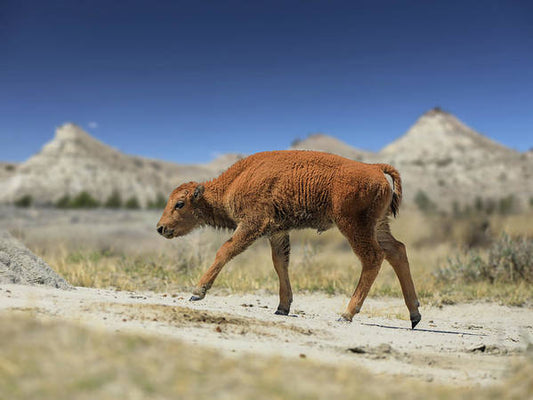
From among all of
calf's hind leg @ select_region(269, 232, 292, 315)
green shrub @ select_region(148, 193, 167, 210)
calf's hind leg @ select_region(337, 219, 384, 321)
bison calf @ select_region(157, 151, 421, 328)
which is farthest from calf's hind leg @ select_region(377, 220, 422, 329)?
green shrub @ select_region(148, 193, 167, 210)

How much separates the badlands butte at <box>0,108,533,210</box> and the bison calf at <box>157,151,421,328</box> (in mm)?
53850

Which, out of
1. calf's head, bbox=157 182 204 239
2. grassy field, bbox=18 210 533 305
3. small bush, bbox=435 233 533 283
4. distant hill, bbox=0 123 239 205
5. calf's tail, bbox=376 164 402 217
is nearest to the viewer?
calf's tail, bbox=376 164 402 217

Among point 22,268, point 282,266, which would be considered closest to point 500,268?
point 282,266

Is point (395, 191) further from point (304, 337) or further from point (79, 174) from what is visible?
point (79, 174)

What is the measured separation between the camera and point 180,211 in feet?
23.1

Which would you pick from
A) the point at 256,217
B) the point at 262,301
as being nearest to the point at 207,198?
the point at 256,217

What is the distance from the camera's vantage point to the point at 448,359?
4.61 metres

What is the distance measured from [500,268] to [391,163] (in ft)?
185

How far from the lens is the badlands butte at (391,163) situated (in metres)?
64.3

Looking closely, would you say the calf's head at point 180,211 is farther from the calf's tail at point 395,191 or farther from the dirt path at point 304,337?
the calf's tail at point 395,191

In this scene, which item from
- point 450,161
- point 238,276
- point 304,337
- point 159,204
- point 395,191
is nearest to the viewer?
point 304,337

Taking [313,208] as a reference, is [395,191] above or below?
above

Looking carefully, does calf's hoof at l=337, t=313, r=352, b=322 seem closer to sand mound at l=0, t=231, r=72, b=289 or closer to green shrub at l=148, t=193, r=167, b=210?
sand mound at l=0, t=231, r=72, b=289

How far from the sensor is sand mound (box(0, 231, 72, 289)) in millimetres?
6264
